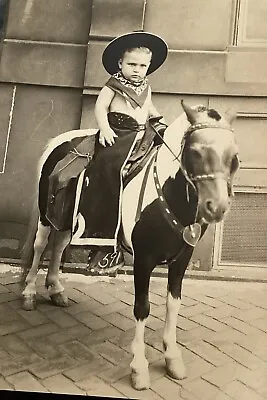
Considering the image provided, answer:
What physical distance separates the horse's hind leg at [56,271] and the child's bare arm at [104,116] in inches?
11.1

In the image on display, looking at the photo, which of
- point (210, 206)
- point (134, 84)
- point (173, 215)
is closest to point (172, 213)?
point (173, 215)

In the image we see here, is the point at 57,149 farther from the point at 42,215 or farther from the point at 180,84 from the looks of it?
the point at 180,84

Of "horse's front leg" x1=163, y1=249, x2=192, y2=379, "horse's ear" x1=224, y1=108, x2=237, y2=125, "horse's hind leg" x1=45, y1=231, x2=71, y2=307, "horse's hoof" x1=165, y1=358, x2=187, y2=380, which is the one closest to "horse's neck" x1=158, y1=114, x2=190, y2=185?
"horse's ear" x1=224, y1=108, x2=237, y2=125

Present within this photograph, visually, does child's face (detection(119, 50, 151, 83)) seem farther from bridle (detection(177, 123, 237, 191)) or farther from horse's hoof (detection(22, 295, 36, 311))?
horse's hoof (detection(22, 295, 36, 311))

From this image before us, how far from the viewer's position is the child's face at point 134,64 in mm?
1245

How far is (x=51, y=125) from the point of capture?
132cm

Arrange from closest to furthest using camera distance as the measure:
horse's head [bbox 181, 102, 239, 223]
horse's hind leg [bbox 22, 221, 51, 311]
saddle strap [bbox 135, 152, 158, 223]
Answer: horse's head [bbox 181, 102, 239, 223] < saddle strap [bbox 135, 152, 158, 223] < horse's hind leg [bbox 22, 221, 51, 311]

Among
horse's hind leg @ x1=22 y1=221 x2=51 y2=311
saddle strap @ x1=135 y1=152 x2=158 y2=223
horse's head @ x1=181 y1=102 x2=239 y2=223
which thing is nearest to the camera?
horse's head @ x1=181 y1=102 x2=239 y2=223

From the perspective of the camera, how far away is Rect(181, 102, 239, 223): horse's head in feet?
3.67

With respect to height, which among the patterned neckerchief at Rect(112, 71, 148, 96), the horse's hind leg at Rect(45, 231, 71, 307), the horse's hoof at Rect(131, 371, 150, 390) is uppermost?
the patterned neckerchief at Rect(112, 71, 148, 96)

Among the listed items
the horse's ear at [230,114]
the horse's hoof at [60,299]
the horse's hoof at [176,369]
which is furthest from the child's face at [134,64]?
the horse's hoof at [176,369]

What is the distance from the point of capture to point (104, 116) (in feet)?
4.17

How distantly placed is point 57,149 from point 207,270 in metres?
0.53

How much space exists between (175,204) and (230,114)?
27 cm
